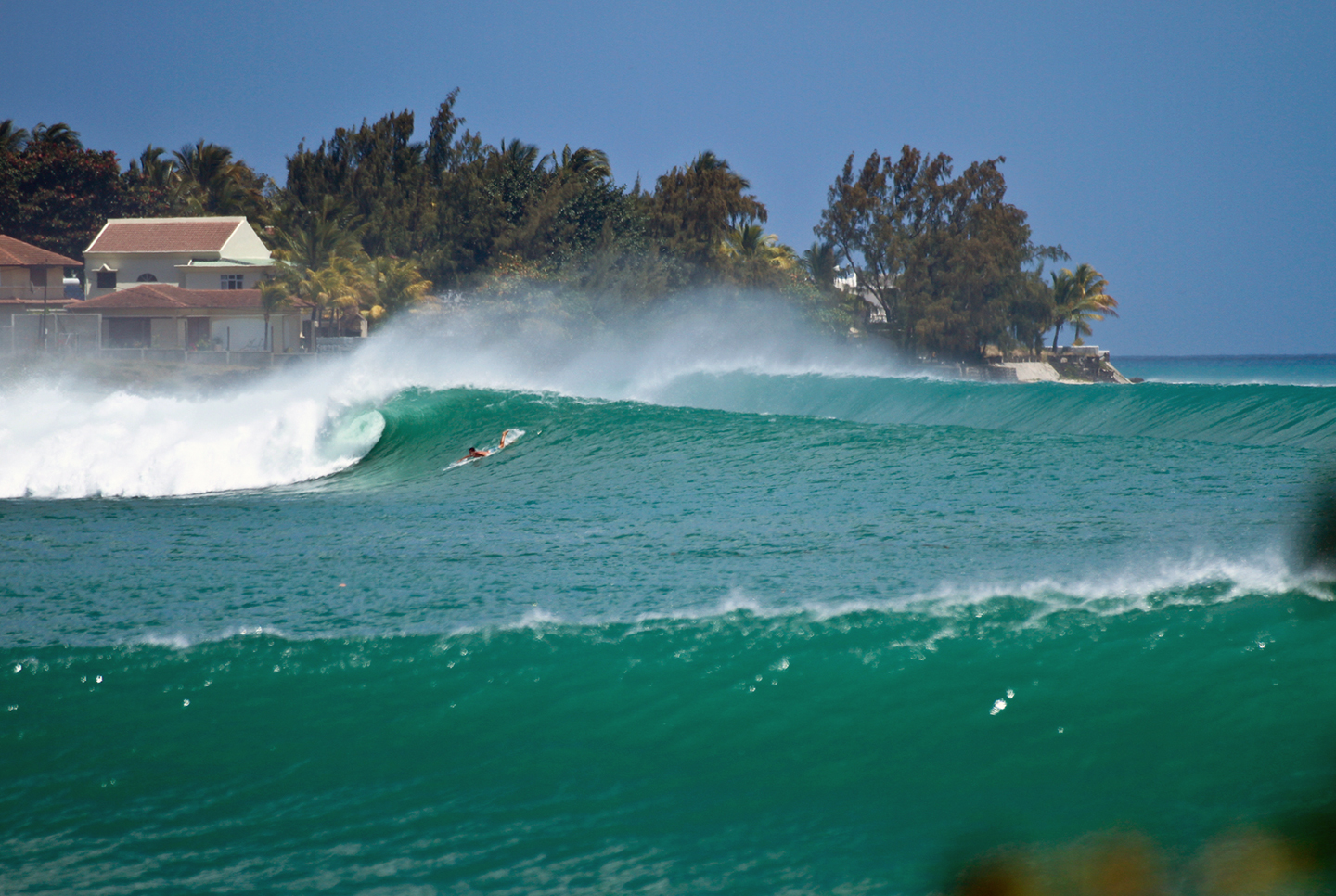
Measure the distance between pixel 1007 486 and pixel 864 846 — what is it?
9.45 metres

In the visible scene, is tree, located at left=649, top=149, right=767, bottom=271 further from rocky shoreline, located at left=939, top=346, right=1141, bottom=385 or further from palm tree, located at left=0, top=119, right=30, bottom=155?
palm tree, located at left=0, top=119, right=30, bottom=155

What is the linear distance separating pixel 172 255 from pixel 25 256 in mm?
6477

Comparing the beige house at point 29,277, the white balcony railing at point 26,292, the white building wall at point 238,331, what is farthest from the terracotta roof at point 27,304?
the white building wall at point 238,331

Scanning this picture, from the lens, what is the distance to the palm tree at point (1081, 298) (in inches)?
2616

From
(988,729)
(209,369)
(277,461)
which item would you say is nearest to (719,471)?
(277,461)

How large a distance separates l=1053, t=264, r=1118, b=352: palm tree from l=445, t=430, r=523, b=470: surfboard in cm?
5299

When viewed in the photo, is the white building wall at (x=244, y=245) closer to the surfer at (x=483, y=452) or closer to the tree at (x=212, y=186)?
the tree at (x=212, y=186)

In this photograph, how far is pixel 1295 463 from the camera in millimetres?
14930

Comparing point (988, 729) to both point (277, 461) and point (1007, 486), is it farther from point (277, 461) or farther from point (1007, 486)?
point (277, 461)

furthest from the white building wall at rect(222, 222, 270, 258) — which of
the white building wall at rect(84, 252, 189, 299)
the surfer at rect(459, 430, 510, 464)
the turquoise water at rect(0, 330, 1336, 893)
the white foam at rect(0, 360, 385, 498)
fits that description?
the turquoise water at rect(0, 330, 1336, 893)

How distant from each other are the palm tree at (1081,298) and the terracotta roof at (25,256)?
172ft

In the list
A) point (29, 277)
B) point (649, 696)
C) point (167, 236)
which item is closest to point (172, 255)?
point (167, 236)

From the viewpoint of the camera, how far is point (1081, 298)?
220 ft

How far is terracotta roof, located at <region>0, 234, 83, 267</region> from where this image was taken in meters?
48.6
